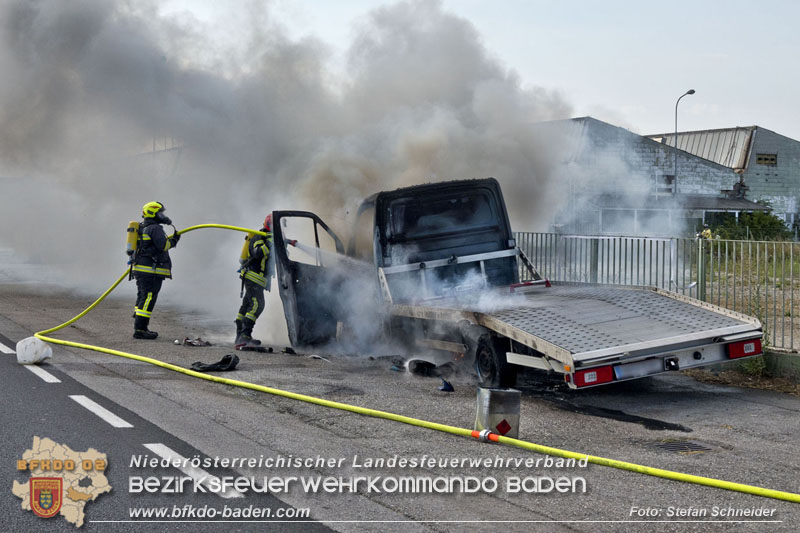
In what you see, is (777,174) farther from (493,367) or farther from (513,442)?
(513,442)

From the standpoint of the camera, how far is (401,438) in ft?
20.2

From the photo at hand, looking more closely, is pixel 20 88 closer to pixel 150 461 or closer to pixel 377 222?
pixel 377 222

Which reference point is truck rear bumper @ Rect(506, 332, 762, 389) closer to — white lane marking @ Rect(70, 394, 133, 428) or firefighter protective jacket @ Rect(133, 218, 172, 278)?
white lane marking @ Rect(70, 394, 133, 428)

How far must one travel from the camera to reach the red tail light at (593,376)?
269 inches

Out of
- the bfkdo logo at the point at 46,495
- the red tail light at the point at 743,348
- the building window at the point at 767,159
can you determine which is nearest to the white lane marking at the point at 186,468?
the bfkdo logo at the point at 46,495

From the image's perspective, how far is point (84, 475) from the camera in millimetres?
5027

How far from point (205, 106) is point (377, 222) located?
9245mm

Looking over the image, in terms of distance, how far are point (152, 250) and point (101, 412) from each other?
17.6ft

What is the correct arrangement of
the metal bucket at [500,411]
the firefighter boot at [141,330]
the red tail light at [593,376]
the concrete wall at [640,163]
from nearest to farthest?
the metal bucket at [500,411] < the red tail light at [593,376] < the firefighter boot at [141,330] < the concrete wall at [640,163]

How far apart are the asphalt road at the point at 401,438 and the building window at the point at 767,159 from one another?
126 feet

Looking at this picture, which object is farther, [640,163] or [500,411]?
[640,163]

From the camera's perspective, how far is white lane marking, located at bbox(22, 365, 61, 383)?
8.08 m

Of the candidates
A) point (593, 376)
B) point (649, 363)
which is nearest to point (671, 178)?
point (649, 363)

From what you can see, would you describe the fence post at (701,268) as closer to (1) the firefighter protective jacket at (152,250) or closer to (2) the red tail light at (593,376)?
(2) the red tail light at (593,376)
